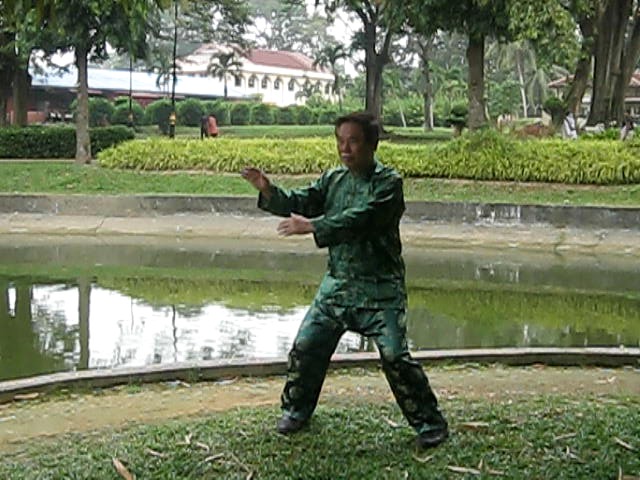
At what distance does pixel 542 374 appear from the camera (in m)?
7.07

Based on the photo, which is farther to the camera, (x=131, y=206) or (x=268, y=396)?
(x=131, y=206)

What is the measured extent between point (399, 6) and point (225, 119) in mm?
24139

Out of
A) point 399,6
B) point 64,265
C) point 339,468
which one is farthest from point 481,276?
point 399,6

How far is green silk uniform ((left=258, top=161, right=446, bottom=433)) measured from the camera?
4.41 m

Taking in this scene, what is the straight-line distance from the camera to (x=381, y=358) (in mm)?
4480

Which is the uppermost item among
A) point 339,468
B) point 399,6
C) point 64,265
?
point 399,6

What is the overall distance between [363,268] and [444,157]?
1552cm

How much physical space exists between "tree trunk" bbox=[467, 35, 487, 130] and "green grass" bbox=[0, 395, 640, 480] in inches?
641

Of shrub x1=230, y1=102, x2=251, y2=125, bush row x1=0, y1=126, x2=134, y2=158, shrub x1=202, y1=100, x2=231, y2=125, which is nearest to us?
bush row x1=0, y1=126, x2=134, y2=158

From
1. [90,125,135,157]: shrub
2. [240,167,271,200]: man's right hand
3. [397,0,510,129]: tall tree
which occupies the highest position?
[397,0,510,129]: tall tree

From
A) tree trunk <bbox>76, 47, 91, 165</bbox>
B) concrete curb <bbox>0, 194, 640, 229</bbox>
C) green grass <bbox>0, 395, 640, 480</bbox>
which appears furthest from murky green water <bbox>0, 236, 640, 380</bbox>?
tree trunk <bbox>76, 47, 91, 165</bbox>

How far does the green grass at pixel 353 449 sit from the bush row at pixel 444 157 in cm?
1376

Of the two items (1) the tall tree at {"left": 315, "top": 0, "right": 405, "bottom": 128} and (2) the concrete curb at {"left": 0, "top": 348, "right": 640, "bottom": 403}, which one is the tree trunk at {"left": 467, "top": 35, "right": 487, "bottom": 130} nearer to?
(1) the tall tree at {"left": 315, "top": 0, "right": 405, "bottom": 128}

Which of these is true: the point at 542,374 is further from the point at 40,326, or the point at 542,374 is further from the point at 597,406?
the point at 40,326
